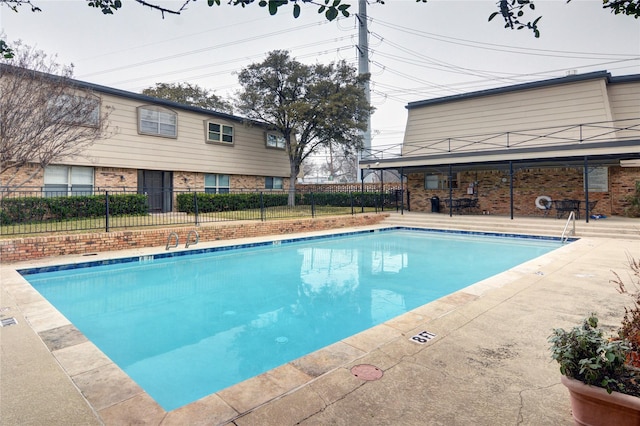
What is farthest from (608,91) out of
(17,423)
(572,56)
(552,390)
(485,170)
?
(17,423)

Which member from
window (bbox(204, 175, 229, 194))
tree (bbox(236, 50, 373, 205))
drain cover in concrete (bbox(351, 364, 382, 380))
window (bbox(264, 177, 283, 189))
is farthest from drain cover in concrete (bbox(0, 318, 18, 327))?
window (bbox(264, 177, 283, 189))

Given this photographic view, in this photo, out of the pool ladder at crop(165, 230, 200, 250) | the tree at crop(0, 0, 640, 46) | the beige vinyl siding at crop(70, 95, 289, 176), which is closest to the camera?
Result: the tree at crop(0, 0, 640, 46)

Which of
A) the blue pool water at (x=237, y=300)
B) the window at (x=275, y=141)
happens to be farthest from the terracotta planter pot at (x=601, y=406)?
the window at (x=275, y=141)

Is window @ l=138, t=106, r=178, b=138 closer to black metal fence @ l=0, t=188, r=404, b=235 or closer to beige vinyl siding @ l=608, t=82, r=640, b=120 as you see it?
black metal fence @ l=0, t=188, r=404, b=235

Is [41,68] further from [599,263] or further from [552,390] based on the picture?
[599,263]

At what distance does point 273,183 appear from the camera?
859 inches

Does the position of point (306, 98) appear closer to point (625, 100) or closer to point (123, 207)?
point (123, 207)

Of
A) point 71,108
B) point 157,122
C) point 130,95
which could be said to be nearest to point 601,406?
point 71,108

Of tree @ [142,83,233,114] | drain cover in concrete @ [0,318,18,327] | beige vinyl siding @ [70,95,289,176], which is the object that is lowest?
drain cover in concrete @ [0,318,18,327]

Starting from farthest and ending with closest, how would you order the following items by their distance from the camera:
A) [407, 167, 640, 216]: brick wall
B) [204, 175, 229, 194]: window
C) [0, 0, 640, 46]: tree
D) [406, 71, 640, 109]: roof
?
[204, 175, 229, 194]: window, [407, 167, 640, 216]: brick wall, [406, 71, 640, 109]: roof, [0, 0, 640, 46]: tree

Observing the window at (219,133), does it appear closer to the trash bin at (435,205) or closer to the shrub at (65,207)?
the shrub at (65,207)

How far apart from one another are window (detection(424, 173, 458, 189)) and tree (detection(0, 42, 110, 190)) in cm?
1627

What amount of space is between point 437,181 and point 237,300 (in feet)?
52.8

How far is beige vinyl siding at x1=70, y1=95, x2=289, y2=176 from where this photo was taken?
560 inches
